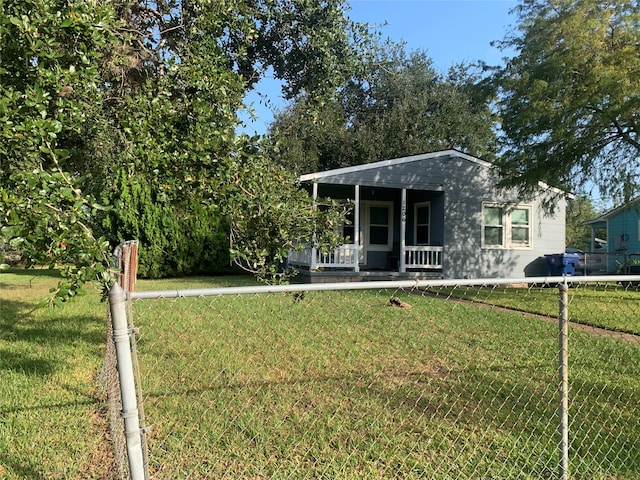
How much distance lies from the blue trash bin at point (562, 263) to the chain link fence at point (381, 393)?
706 cm

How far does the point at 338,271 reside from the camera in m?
13.4

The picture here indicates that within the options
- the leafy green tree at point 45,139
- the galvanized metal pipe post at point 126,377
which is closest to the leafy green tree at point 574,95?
the leafy green tree at point 45,139

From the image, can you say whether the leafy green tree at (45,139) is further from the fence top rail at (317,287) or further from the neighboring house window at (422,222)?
the neighboring house window at (422,222)

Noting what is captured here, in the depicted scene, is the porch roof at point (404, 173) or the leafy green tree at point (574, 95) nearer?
the leafy green tree at point (574, 95)

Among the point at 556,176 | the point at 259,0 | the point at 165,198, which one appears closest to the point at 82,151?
the point at 259,0

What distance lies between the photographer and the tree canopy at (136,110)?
2.48 m

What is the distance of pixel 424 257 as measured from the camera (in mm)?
14461

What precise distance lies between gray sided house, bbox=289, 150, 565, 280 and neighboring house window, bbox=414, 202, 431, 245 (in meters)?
0.03

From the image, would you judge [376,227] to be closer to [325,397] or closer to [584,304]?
[584,304]

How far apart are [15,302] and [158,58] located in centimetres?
632

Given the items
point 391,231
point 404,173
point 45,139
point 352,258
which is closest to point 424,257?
point 391,231

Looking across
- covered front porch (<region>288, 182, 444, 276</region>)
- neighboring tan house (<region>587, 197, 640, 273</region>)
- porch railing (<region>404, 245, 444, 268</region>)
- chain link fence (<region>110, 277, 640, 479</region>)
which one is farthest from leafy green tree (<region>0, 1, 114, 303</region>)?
neighboring tan house (<region>587, 197, 640, 273</region>)

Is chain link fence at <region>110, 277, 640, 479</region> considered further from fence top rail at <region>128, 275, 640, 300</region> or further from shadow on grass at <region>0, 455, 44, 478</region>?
shadow on grass at <region>0, 455, 44, 478</region>

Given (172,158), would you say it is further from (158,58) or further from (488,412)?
(158,58)
